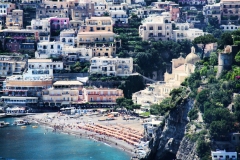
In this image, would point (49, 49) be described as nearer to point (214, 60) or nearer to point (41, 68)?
point (41, 68)

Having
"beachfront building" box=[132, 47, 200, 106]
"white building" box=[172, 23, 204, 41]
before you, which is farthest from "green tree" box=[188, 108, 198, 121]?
"white building" box=[172, 23, 204, 41]

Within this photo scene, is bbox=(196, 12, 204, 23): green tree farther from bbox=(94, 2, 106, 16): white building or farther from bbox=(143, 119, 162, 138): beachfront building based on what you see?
bbox=(143, 119, 162, 138): beachfront building

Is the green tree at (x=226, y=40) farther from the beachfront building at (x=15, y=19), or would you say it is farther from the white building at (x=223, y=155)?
A: the beachfront building at (x=15, y=19)

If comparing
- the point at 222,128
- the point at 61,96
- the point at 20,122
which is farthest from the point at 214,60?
the point at 61,96

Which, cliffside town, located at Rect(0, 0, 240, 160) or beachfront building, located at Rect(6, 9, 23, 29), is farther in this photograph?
beachfront building, located at Rect(6, 9, 23, 29)

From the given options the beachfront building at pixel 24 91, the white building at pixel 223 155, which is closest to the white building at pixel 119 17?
the beachfront building at pixel 24 91

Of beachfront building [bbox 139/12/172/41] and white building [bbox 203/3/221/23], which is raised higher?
white building [bbox 203/3/221/23]
